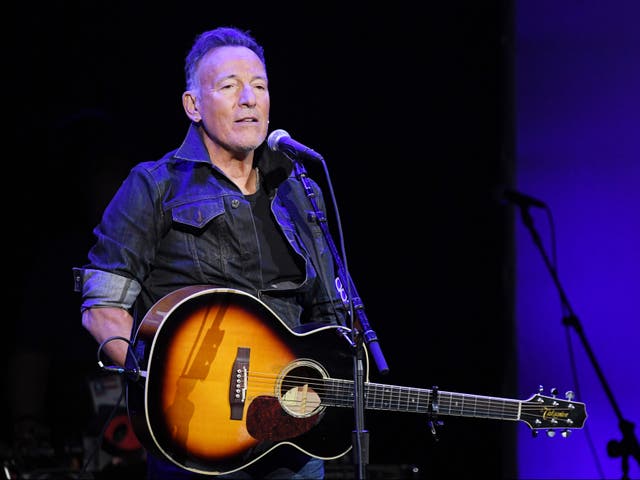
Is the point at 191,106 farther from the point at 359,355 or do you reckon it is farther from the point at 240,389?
the point at 359,355

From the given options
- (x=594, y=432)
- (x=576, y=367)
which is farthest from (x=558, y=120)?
(x=594, y=432)

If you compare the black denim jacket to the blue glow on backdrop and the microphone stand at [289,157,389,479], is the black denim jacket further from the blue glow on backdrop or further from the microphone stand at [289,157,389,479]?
the blue glow on backdrop

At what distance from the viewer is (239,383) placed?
2717 mm

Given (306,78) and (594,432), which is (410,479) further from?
(306,78)

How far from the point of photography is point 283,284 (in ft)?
9.94

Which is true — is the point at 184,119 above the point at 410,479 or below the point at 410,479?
above

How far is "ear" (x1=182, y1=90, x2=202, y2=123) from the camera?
3.11 metres

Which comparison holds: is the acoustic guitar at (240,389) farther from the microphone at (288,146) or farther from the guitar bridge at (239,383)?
the microphone at (288,146)

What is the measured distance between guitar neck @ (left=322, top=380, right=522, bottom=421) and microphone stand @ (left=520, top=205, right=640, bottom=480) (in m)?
1.88

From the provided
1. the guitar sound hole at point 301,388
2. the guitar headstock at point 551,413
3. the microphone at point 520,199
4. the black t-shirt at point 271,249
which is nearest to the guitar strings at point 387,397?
the guitar sound hole at point 301,388

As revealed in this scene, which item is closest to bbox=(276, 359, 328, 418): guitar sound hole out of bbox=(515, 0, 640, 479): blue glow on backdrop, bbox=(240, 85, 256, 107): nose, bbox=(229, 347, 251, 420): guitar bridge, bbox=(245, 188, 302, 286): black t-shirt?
bbox=(229, 347, 251, 420): guitar bridge

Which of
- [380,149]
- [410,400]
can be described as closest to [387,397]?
[410,400]

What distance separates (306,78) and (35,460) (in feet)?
8.91

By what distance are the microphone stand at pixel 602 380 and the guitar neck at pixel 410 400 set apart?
188 centimetres
